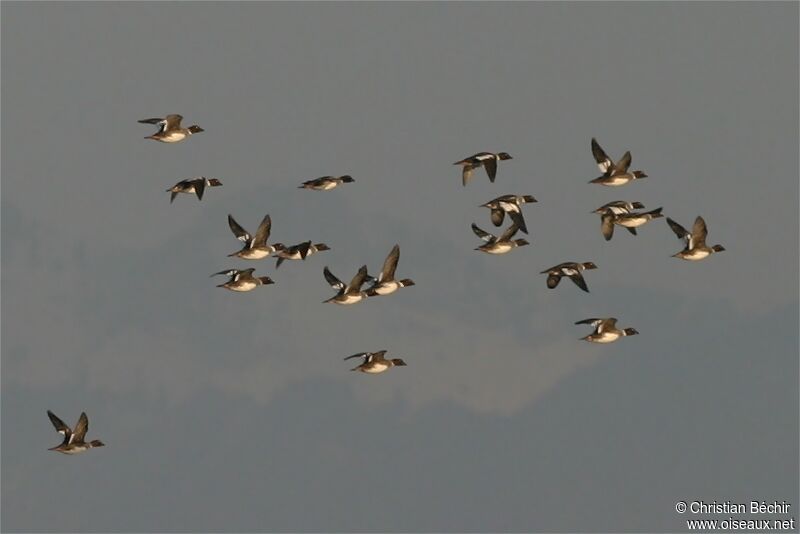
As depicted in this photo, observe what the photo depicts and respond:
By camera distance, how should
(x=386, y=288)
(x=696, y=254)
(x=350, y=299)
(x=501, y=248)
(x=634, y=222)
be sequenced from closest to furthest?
1. (x=386, y=288)
2. (x=350, y=299)
3. (x=696, y=254)
4. (x=634, y=222)
5. (x=501, y=248)

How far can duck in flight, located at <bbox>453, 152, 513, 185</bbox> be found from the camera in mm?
74000

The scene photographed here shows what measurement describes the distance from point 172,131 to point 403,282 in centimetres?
936

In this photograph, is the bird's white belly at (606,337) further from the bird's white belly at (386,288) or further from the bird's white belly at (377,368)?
the bird's white belly at (386,288)

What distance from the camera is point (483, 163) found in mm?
74688

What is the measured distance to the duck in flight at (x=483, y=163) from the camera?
74.0 metres

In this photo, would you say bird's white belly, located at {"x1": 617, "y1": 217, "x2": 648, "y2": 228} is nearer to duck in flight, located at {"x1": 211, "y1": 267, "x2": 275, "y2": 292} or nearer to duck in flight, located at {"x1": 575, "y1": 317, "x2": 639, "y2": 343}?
duck in flight, located at {"x1": 575, "y1": 317, "x2": 639, "y2": 343}

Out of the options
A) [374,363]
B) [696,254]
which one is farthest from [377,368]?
[696,254]

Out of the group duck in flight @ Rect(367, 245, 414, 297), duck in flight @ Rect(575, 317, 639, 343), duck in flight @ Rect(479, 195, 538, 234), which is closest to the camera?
duck in flight @ Rect(367, 245, 414, 297)

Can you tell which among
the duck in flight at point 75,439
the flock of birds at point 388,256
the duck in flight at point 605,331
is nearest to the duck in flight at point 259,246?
the flock of birds at point 388,256

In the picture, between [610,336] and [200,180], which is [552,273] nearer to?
[610,336]

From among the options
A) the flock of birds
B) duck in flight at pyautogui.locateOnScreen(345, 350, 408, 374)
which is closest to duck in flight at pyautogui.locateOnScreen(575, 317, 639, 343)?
the flock of birds

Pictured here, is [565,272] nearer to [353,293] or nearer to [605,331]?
[605,331]

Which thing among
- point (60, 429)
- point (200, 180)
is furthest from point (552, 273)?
point (60, 429)

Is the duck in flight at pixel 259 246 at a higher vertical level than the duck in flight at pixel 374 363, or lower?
higher
